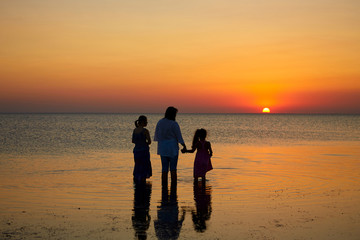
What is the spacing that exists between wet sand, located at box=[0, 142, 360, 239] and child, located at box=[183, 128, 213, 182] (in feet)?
1.12

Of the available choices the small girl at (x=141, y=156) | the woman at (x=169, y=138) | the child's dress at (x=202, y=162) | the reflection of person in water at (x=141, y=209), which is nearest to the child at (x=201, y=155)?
the child's dress at (x=202, y=162)

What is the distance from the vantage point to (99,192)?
379 inches

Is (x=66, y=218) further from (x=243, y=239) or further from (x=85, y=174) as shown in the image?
(x=85, y=174)

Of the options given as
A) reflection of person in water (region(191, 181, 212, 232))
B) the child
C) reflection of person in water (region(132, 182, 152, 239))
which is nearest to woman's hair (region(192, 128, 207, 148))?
the child

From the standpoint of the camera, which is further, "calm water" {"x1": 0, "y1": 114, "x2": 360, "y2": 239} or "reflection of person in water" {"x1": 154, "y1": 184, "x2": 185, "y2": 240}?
"calm water" {"x1": 0, "y1": 114, "x2": 360, "y2": 239}

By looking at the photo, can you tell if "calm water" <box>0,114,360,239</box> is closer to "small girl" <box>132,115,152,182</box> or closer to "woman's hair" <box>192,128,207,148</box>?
"small girl" <box>132,115,152,182</box>

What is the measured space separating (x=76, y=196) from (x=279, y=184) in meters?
5.06

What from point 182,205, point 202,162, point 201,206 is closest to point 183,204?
point 182,205

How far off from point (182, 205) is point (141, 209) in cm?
83

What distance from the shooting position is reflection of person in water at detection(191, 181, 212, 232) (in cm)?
668

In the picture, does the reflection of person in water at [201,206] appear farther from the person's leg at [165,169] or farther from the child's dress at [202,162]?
the person's leg at [165,169]

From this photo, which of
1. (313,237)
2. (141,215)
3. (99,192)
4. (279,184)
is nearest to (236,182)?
(279,184)

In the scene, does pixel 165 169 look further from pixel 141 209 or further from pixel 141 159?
pixel 141 209

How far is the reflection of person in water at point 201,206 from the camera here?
6.68 m
